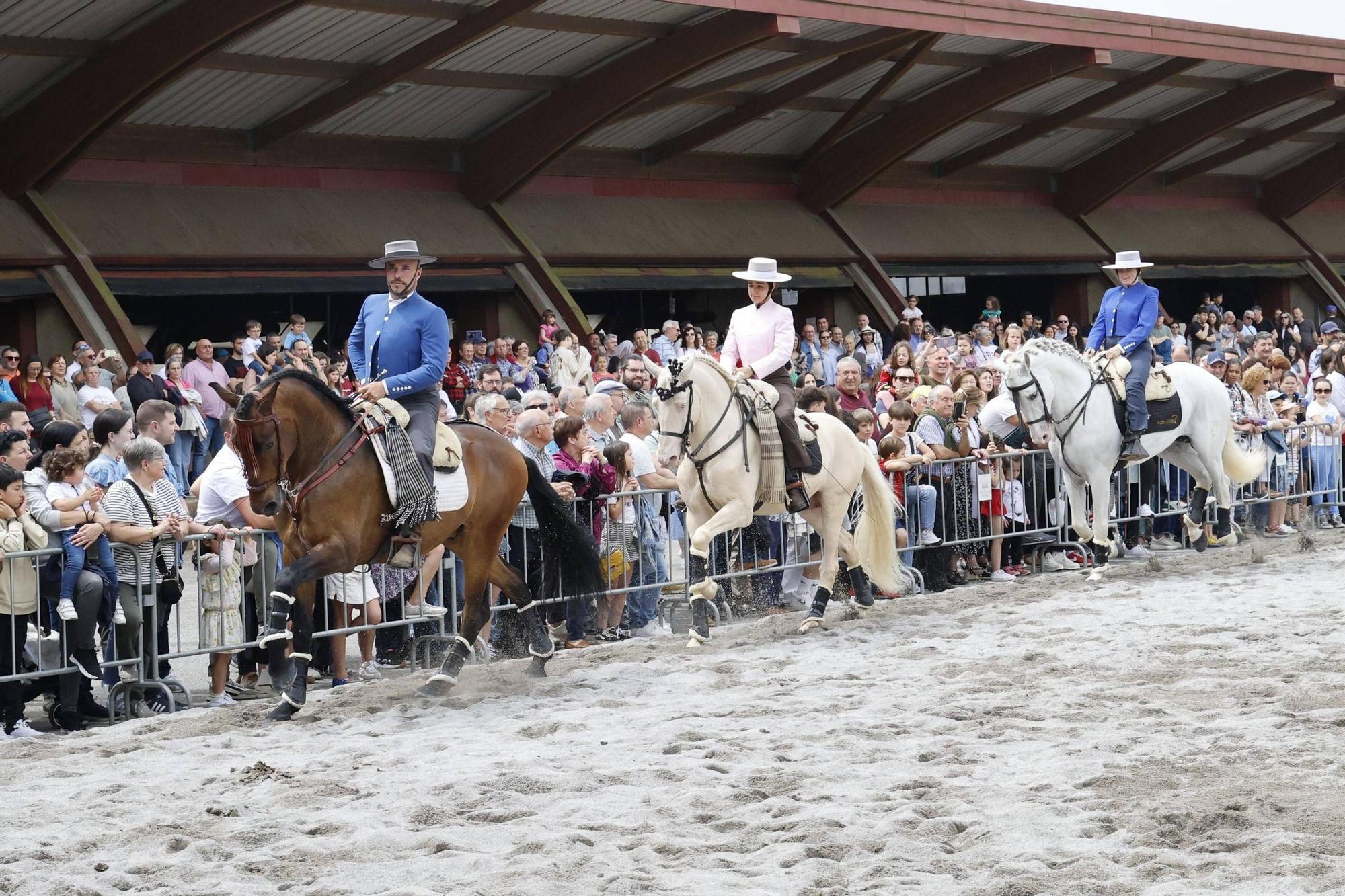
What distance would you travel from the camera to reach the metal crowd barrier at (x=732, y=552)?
896 centimetres

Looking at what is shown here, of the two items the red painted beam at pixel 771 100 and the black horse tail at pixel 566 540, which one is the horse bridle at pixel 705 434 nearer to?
the black horse tail at pixel 566 540

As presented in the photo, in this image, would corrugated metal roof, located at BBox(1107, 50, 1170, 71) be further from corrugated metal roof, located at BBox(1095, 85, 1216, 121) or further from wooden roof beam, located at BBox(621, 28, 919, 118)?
A: wooden roof beam, located at BBox(621, 28, 919, 118)

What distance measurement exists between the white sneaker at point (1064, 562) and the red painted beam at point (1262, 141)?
20742mm

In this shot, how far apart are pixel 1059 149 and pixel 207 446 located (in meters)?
19.5

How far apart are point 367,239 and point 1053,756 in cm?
1684

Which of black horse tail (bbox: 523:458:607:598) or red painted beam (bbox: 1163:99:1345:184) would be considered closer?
black horse tail (bbox: 523:458:607:598)

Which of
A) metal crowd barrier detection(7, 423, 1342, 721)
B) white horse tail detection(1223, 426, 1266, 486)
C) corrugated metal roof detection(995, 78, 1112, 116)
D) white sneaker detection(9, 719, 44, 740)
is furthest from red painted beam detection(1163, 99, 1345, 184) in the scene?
white sneaker detection(9, 719, 44, 740)

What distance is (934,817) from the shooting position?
6113mm

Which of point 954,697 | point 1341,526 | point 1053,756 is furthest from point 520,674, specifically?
point 1341,526

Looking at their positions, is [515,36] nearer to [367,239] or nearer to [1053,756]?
[367,239]

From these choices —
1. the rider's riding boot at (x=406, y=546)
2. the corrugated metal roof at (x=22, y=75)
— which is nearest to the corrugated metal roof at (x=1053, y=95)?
the corrugated metal roof at (x=22, y=75)

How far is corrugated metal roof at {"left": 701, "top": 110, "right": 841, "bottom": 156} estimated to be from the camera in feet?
87.9

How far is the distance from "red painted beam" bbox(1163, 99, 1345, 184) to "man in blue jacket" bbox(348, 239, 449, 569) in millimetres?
26805

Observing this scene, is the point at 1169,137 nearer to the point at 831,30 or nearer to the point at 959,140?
the point at 959,140
